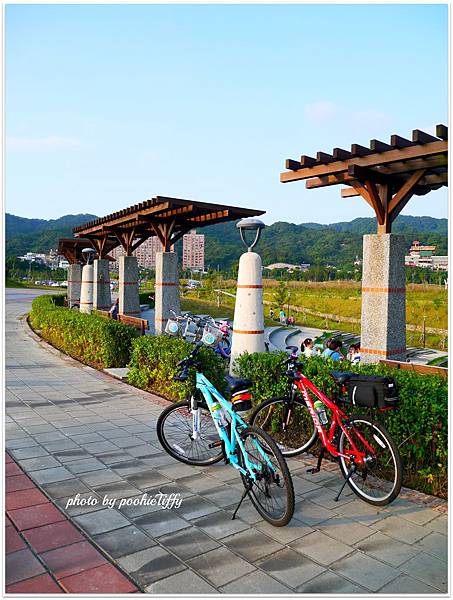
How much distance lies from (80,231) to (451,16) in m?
15.4

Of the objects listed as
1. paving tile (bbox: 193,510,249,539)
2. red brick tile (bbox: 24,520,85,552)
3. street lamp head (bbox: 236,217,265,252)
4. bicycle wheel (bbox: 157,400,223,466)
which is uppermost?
street lamp head (bbox: 236,217,265,252)

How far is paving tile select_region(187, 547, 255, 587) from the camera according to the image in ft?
8.92

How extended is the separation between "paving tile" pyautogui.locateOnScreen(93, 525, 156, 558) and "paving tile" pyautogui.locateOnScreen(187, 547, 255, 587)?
378 mm

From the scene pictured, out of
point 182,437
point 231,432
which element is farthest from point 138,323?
point 231,432

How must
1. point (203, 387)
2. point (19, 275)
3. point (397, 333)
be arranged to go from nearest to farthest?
point (203, 387) < point (397, 333) < point (19, 275)

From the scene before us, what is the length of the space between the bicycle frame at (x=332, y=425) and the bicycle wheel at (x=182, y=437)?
0.99 m

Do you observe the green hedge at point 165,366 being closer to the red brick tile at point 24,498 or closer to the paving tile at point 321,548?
the red brick tile at point 24,498

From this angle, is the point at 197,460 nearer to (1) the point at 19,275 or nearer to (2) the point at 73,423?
(2) the point at 73,423

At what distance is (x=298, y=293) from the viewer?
3753 centimetres

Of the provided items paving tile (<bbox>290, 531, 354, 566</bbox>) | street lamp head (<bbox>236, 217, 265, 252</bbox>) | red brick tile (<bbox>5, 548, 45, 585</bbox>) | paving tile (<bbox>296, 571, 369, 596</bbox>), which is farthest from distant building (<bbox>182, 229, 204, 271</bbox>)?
paving tile (<bbox>296, 571, 369, 596</bbox>)

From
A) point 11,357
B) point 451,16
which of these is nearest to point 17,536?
point 451,16

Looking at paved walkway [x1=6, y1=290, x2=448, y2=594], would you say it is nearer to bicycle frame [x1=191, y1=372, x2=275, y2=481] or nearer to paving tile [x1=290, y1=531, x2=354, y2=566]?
paving tile [x1=290, y1=531, x2=354, y2=566]

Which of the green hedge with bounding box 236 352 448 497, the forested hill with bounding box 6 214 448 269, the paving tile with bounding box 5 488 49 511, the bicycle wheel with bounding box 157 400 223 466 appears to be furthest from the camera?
the forested hill with bounding box 6 214 448 269

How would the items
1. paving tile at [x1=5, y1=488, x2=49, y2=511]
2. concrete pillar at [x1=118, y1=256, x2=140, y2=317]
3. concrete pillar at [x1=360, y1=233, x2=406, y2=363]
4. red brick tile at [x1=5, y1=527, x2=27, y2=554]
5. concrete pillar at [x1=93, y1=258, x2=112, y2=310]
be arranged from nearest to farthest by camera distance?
red brick tile at [x1=5, y1=527, x2=27, y2=554] < paving tile at [x1=5, y1=488, x2=49, y2=511] < concrete pillar at [x1=360, y1=233, x2=406, y2=363] < concrete pillar at [x1=118, y1=256, x2=140, y2=317] < concrete pillar at [x1=93, y1=258, x2=112, y2=310]
